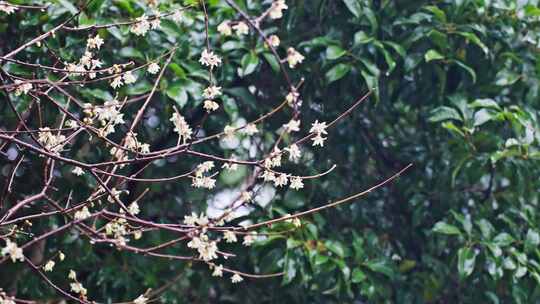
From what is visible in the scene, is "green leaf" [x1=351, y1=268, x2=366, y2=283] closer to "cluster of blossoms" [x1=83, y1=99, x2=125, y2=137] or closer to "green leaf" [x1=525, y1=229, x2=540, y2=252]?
"green leaf" [x1=525, y1=229, x2=540, y2=252]

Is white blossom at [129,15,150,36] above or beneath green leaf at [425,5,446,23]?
above

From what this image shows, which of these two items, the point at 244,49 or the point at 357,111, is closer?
the point at 244,49

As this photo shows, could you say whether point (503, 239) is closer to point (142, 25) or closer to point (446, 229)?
point (446, 229)

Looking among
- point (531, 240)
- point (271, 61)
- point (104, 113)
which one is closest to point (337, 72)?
point (271, 61)

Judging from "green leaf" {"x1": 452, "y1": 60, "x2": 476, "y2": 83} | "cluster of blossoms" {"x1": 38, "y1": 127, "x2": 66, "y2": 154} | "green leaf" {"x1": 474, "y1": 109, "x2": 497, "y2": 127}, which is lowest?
"green leaf" {"x1": 474, "y1": 109, "x2": 497, "y2": 127}

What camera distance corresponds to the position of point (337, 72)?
2113 mm

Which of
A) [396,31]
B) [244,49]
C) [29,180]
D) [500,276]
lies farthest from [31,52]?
[500,276]

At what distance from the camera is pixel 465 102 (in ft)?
7.22

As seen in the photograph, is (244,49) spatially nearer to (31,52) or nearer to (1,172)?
(31,52)

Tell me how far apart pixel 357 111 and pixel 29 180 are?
0.89 m

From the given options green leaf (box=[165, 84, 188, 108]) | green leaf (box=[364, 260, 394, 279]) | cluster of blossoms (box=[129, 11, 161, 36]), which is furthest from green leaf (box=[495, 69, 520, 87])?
cluster of blossoms (box=[129, 11, 161, 36])

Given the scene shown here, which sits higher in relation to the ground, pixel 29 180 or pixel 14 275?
pixel 29 180

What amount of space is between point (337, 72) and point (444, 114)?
30cm

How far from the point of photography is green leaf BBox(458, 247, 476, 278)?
2.09m
